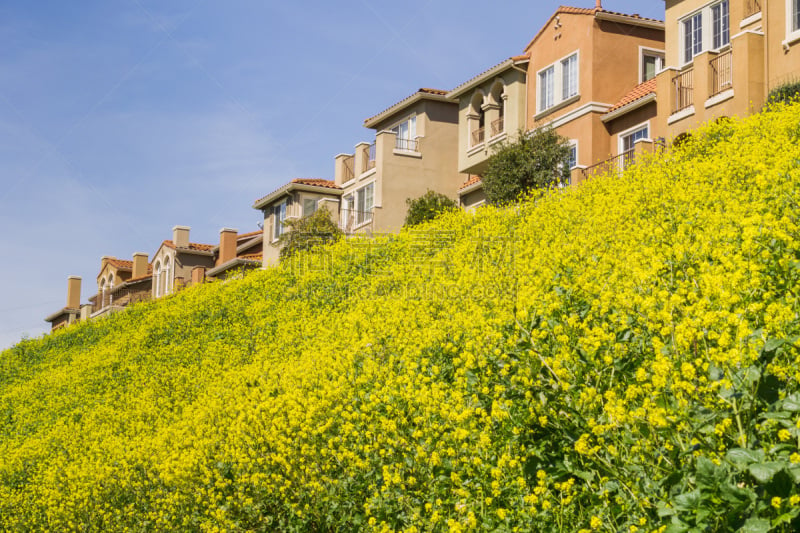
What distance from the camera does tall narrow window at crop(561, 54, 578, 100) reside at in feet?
101

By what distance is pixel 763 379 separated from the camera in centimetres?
609

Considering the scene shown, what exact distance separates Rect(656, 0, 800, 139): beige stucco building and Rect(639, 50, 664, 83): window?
418 cm

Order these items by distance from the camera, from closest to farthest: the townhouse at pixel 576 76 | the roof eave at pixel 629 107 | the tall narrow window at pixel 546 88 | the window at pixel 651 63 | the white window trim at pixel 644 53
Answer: the roof eave at pixel 629 107, the townhouse at pixel 576 76, the white window trim at pixel 644 53, the window at pixel 651 63, the tall narrow window at pixel 546 88

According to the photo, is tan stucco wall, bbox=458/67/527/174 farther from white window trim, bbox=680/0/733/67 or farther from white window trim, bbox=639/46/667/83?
white window trim, bbox=680/0/733/67

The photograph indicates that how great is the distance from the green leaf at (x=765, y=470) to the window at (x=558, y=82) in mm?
26644

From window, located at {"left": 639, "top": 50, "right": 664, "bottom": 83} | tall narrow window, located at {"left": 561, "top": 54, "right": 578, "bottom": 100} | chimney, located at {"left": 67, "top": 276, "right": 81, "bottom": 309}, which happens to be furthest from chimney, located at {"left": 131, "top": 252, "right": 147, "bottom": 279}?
window, located at {"left": 639, "top": 50, "right": 664, "bottom": 83}

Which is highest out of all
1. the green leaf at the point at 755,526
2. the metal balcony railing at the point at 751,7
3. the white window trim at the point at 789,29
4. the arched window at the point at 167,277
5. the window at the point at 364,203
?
the metal balcony railing at the point at 751,7

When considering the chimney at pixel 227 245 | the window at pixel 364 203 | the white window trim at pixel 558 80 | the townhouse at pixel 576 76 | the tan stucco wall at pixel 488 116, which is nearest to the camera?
the townhouse at pixel 576 76

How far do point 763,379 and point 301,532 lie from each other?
6875 mm

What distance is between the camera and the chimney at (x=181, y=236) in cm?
5553

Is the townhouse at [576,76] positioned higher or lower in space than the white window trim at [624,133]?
higher

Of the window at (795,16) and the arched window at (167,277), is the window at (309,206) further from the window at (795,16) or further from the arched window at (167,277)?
the window at (795,16)

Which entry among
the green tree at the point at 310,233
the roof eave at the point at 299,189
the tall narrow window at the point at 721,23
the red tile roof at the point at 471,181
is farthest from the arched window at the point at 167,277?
the tall narrow window at the point at 721,23

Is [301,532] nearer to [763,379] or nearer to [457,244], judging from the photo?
[763,379]
